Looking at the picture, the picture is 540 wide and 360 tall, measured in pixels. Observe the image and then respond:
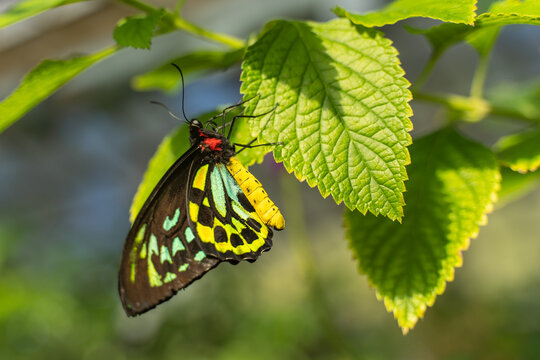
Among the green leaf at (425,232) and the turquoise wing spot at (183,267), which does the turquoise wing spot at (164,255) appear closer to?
the turquoise wing spot at (183,267)

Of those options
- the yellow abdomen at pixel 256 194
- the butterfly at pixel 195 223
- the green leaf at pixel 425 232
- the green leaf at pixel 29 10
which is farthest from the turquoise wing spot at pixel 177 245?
the green leaf at pixel 29 10

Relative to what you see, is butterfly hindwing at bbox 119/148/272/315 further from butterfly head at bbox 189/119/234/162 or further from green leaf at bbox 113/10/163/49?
green leaf at bbox 113/10/163/49

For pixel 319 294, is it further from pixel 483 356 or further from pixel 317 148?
pixel 483 356

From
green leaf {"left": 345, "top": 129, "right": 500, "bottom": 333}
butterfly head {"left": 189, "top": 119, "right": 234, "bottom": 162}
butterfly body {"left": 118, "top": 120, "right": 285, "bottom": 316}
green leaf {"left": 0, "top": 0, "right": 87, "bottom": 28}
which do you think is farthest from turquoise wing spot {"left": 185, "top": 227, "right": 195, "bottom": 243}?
green leaf {"left": 0, "top": 0, "right": 87, "bottom": 28}

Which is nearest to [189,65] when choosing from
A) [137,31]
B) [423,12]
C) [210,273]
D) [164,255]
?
[137,31]

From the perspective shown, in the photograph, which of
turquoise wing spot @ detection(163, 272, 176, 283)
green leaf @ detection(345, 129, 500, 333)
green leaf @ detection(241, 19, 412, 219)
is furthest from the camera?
turquoise wing spot @ detection(163, 272, 176, 283)

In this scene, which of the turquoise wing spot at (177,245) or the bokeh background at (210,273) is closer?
the turquoise wing spot at (177,245)

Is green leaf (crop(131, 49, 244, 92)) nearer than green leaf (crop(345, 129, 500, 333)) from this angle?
No

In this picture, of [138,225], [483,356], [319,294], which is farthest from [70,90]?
[138,225]
